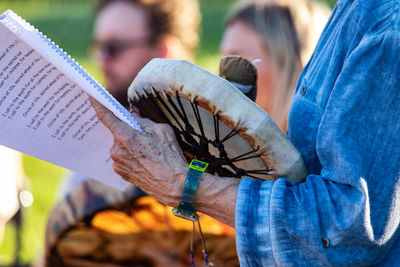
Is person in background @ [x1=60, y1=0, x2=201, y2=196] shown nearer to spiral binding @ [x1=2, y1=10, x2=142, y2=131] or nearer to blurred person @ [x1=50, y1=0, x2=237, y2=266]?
blurred person @ [x1=50, y1=0, x2=237, y2=266]

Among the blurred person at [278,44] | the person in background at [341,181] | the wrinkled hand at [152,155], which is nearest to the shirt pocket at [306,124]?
the person in background at [341,181]

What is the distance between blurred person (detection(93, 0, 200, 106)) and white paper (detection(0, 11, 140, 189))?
1864 mm

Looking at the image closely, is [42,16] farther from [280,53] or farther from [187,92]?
[187,92]

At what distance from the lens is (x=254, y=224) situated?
0.97 metres

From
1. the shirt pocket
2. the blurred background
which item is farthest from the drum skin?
the blurred background

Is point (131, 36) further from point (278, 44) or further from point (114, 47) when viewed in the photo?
point (278, 44)

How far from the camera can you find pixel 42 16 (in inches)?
388

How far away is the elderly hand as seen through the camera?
1.02m

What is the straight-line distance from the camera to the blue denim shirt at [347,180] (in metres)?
0.90

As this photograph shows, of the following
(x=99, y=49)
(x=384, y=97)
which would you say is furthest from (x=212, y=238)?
(x=99, y=49)

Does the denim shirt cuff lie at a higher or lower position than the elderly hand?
lower

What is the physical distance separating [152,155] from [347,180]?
0.38m

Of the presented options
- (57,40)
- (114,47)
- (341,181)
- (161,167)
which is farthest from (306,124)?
(57,40)

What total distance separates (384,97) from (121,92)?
2340 mm
